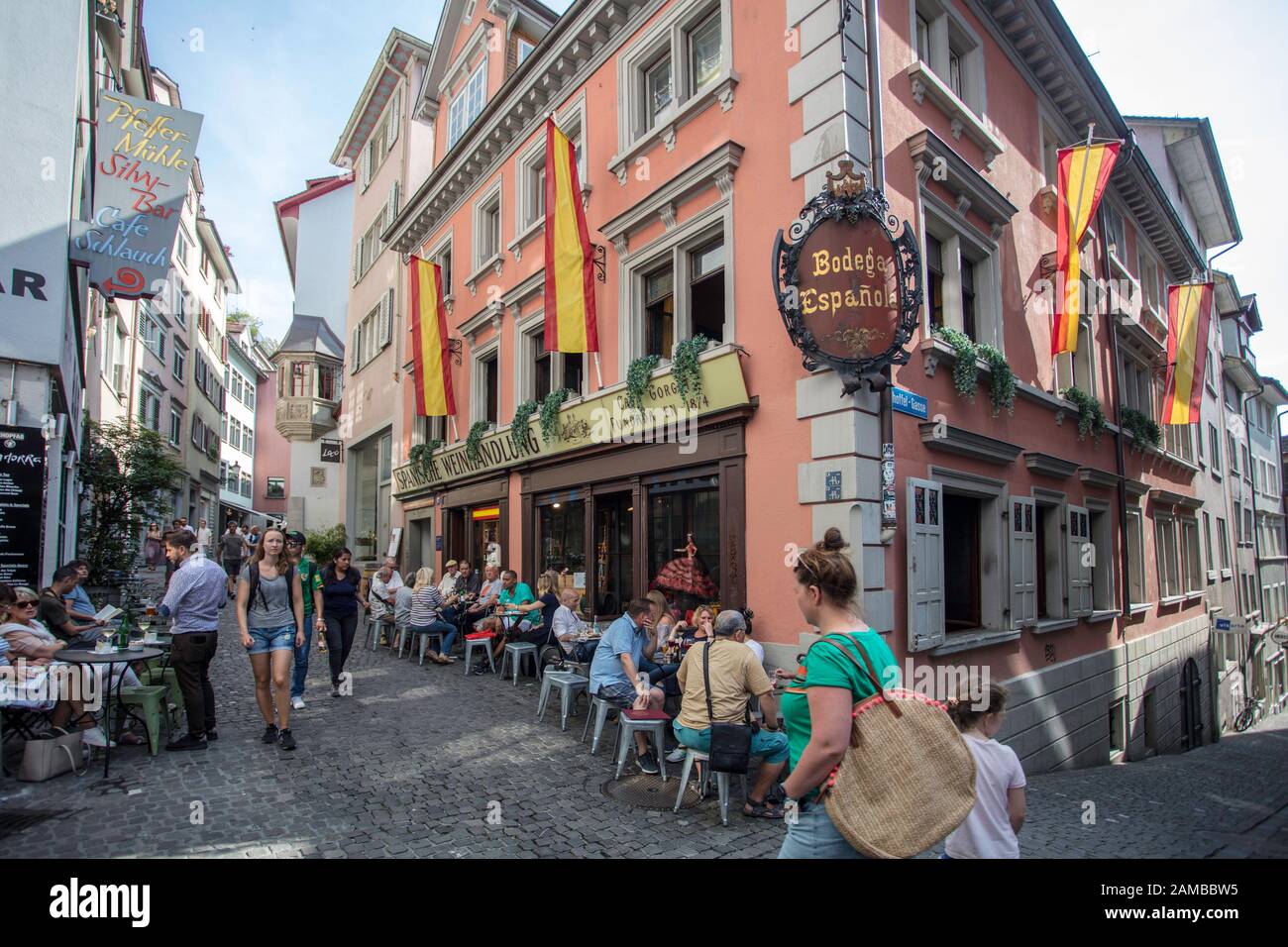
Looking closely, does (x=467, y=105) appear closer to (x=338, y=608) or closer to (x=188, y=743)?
(x=338, y=608)

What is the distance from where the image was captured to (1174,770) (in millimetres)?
10547

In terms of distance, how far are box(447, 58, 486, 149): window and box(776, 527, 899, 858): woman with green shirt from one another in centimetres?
1612

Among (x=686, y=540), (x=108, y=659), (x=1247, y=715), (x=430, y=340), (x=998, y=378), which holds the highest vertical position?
(x=430, y=340)

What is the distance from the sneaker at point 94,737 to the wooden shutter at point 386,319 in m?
16.4

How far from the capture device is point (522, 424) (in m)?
12.5

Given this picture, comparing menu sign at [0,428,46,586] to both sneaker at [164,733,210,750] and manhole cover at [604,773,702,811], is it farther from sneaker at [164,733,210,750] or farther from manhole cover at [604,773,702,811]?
manhole cover at [604,773,702,811]

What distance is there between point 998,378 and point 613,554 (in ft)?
19.8

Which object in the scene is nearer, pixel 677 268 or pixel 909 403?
pixel 909 403

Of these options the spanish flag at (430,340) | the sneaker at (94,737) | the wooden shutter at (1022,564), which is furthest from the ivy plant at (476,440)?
the wooden shutter at (1022,564)

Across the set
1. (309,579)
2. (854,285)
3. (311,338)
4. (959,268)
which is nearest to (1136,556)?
(959,268)

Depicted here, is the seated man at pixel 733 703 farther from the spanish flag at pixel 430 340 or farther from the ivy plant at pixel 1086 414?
the spanish flag at pixel 430 340

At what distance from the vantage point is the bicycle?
886 inches

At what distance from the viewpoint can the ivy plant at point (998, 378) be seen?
9.05 meters

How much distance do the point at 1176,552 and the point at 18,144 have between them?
23214mm
